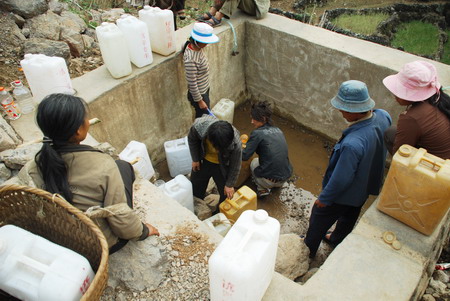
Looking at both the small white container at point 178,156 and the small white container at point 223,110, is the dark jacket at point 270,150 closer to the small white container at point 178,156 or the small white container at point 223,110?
the small white container at point 178,156

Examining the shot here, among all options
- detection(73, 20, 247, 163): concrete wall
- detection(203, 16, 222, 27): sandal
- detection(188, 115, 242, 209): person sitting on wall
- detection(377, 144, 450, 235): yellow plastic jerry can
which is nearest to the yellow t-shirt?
detection(188, 115, 242, 209): person sitting on wall

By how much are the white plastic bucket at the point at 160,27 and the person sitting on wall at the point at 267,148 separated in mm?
1415

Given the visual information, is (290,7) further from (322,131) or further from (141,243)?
(141,243)

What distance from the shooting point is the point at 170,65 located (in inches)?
169

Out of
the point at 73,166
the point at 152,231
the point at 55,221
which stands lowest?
the point at 152,231

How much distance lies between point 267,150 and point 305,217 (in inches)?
40.6

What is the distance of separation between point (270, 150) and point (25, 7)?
4.01m

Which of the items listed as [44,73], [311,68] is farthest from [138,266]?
[311,68]

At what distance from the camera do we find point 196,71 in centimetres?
401

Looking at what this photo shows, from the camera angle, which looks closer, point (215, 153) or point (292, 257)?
point (292, 257)

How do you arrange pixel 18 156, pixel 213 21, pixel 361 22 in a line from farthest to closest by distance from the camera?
pixel 361 22 < pixel 213 21 < pixel 18 156

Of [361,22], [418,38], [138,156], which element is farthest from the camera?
[361,22]

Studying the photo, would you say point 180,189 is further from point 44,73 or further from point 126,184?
point 44,73

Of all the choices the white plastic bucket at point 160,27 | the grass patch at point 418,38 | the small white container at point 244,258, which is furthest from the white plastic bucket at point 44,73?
the grass patch at point 418,38
